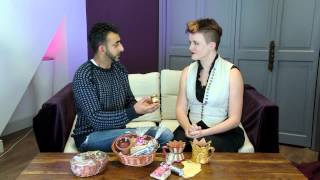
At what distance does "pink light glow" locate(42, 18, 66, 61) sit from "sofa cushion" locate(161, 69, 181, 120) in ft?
5.12

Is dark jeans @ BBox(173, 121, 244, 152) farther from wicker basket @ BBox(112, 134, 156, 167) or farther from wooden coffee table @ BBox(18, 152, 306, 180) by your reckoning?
wicker basket @ BBox(112, 134, 156, 167)

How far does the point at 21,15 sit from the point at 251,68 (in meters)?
2.23

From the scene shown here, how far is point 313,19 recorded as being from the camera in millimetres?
3004

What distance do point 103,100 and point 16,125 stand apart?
83.0 inches

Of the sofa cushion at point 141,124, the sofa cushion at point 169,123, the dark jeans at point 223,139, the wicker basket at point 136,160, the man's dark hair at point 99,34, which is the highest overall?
the man's dark hair at point 99,34

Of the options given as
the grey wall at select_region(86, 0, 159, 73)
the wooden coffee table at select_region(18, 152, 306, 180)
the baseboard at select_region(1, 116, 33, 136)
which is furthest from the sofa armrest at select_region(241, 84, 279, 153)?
the baseboard at select_region(1, 116, 33, 136)

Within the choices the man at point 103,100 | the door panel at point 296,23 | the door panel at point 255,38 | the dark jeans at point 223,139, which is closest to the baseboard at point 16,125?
the man at point 103,100

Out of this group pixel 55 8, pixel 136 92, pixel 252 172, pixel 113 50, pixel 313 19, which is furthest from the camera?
pixel 55 8

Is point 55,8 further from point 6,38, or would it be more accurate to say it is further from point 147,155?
point 147,155

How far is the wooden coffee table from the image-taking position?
4.76 ft

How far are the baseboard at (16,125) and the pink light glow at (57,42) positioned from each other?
2.43 feet

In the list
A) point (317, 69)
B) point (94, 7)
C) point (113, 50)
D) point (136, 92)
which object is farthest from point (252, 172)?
point (94, 7)

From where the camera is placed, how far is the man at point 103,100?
5.99ft

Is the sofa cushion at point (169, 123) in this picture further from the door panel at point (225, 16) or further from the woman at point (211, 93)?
the door panel at point (225, 16)
